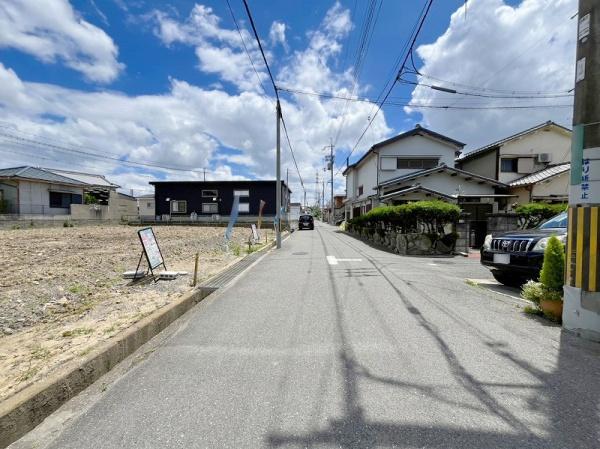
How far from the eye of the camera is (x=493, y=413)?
7.75 feet

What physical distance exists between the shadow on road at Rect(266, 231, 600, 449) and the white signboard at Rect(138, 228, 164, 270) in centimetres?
490

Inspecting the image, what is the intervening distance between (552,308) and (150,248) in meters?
7.23

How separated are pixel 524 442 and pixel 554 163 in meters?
26.7

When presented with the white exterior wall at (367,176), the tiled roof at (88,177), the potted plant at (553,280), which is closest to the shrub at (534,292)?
the potted plant at (553,280)

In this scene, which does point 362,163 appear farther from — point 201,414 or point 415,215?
point 201,414

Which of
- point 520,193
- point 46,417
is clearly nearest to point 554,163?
point 520,193

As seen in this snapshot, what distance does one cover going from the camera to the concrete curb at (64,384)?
2189 millimetres

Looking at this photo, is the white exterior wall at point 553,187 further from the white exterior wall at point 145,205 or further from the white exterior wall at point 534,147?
the white exterior wall at point 145,205

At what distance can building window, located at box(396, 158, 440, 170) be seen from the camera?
2533cm

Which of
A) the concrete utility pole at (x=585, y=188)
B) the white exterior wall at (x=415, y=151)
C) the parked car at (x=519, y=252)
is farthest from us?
the white exterior wall at (x=415, y=151)

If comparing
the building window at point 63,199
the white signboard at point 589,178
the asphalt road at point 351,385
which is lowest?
the asphalt road at point 351,385

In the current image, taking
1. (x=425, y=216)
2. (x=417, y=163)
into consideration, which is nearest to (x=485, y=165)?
(x=417, y=163)

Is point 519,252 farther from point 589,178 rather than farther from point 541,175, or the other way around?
point 541,175

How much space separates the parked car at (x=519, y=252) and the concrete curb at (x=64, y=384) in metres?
6.13
